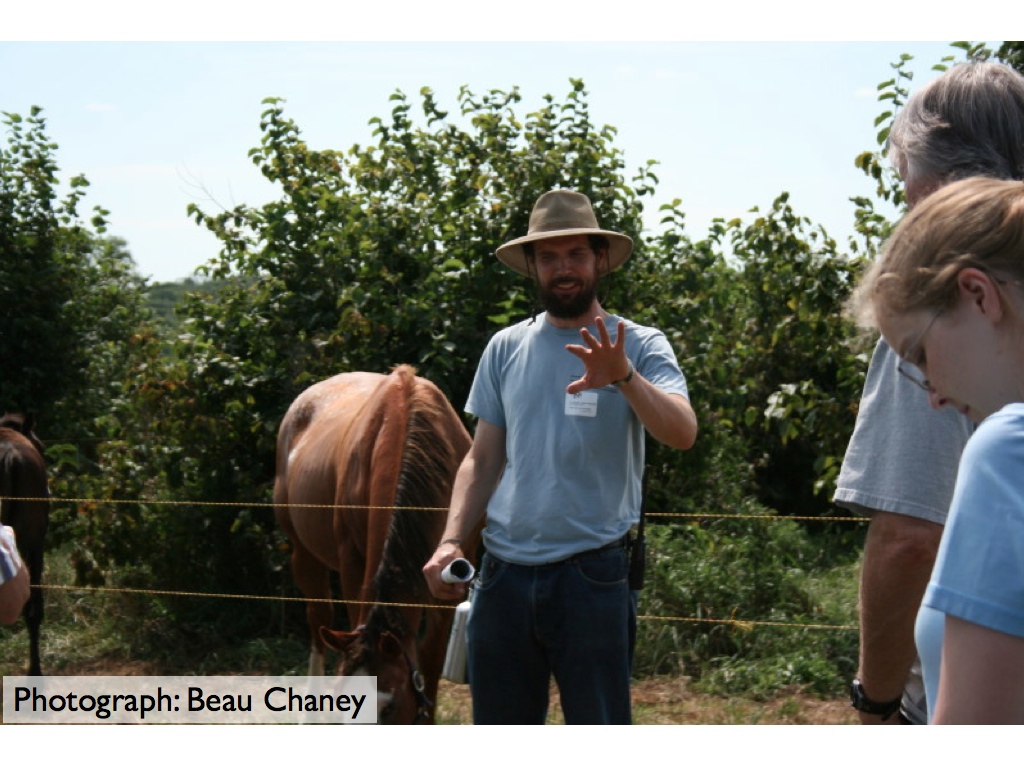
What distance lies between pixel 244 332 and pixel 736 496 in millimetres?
3484

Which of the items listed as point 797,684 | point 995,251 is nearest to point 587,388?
point 995,251

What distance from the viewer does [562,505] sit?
118 inches

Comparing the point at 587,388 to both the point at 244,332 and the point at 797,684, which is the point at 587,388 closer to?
the point at 797,684

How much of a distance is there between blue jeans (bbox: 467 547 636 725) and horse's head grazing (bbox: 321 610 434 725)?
0.90m

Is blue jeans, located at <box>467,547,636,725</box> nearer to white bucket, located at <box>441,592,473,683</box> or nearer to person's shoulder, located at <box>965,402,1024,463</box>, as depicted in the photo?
white bucket, located at <box>441,592,473,683</box>

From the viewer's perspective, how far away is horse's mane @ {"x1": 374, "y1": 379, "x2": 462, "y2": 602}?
431 centimetres

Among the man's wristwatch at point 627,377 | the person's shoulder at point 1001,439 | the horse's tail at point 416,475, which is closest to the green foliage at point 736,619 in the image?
the horse's tail at point 416,475

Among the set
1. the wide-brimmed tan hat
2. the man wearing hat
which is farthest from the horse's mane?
the wide-brimmed tan hat

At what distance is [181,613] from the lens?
686cm

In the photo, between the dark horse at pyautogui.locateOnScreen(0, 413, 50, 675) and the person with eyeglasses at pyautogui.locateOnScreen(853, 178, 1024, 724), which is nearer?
the person with eyeglasses at pyautogui.locateOnScreen(853, 178, 1024, 724)

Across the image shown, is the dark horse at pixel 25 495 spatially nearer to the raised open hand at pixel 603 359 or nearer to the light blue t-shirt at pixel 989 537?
the raised open hand at pixel 603 359

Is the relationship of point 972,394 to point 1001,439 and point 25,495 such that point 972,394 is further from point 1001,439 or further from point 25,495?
point 25,495

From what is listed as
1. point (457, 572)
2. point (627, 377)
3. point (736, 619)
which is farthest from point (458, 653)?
point (736, 619)

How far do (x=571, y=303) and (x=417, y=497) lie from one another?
165 cm
